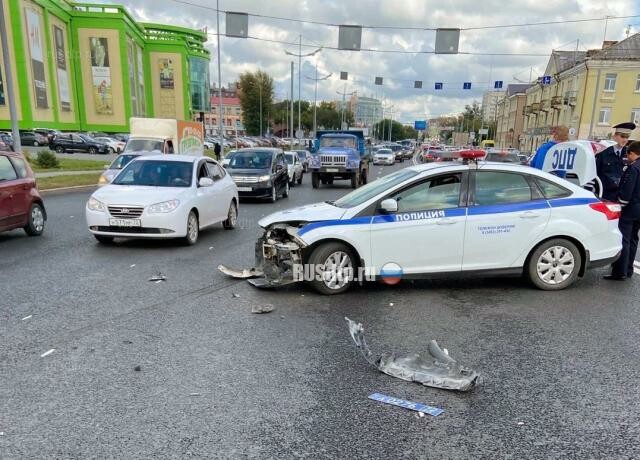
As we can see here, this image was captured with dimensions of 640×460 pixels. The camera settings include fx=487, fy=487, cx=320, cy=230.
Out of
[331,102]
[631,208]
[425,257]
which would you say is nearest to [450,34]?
[631,208]

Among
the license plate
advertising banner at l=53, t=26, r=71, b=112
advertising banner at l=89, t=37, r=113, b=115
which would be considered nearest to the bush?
the license plate

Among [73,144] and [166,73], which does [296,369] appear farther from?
[166,73]

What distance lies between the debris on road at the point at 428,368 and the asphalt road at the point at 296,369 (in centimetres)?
9

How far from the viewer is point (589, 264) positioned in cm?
629

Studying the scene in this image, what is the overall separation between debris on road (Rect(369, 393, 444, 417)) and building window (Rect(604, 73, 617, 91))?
5762cm

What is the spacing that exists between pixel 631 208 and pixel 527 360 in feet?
11.7

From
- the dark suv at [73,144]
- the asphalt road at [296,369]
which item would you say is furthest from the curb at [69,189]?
the dark suv at [73,144]

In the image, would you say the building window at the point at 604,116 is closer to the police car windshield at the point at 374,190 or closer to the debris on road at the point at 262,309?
the police car windshield at the point at 374,190

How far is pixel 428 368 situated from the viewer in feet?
12.9

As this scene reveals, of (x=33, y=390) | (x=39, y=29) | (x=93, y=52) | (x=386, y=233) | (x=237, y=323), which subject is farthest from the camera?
(x=93, y=52)

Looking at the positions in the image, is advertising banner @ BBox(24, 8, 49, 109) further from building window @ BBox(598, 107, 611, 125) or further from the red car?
building window @ BBox(598, 107, 611, 125)

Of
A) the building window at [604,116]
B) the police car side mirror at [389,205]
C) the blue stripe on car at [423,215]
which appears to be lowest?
the blue stripe on car at [423,215]

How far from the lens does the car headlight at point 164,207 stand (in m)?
8.15

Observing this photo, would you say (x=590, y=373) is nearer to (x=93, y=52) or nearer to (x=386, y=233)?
(x=386, y=233)
